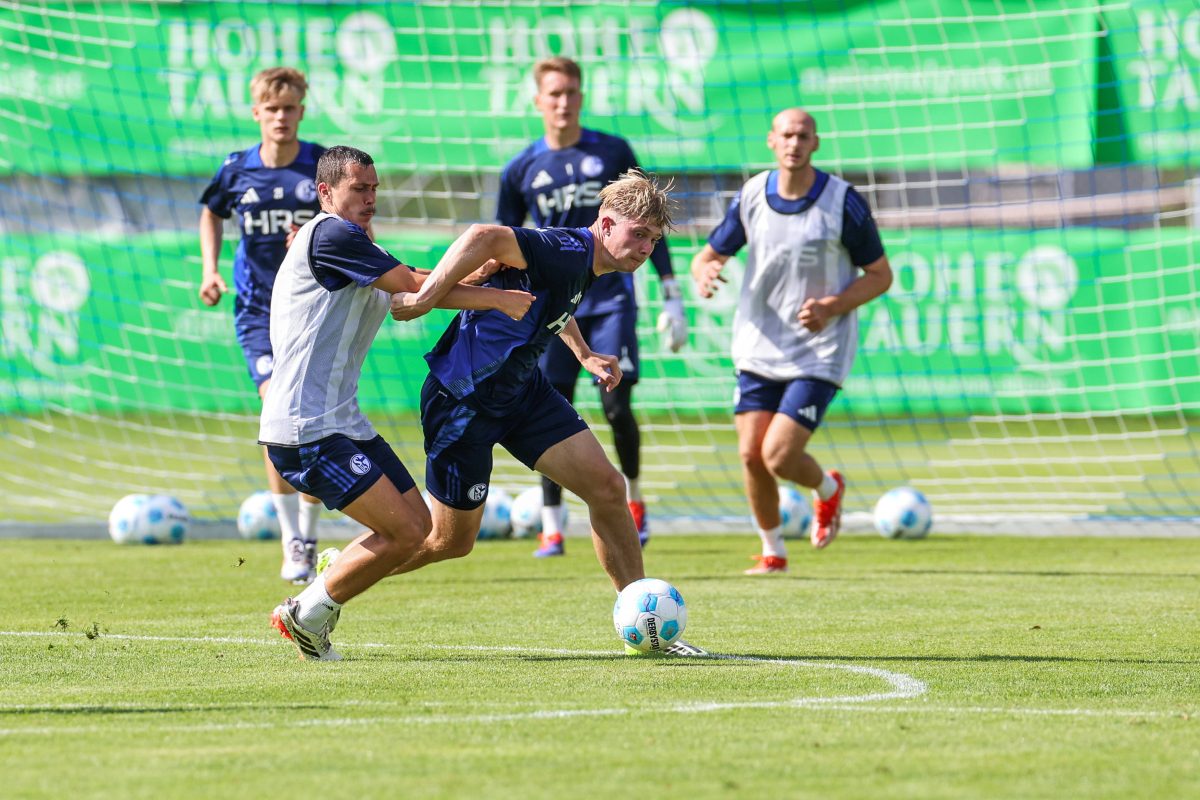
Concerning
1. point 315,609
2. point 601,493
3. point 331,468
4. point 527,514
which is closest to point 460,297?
point 331,468

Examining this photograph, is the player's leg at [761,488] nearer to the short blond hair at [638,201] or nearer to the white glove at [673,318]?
the white glove at [673,318]

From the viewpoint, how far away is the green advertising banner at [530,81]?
1405 centimetres

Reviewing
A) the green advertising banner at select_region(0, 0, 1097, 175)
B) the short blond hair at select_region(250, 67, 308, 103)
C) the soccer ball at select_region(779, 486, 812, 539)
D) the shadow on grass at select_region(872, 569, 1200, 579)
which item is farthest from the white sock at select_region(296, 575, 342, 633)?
the green advertising banner at select_region(0, 0, 1097, 175)

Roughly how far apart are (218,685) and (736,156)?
33.1 feet

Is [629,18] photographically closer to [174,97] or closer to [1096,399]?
[174,97]

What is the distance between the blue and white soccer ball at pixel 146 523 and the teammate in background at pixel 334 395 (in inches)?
215

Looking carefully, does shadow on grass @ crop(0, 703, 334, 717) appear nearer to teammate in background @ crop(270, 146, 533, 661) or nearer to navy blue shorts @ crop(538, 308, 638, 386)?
teammate in background @ crop(270, 146, 533, 661)

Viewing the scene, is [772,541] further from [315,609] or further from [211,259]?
[315,609]

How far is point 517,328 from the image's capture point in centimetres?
664

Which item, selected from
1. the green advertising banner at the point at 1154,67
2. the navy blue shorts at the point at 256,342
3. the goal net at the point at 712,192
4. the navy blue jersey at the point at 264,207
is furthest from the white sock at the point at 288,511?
the green advertising banner at the point at 1154,67

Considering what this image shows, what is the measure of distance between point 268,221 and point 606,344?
213 cm

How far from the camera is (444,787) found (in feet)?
13.5

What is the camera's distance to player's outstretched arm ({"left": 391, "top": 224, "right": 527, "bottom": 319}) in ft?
20.0

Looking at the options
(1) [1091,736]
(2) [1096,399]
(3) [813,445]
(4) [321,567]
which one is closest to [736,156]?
(3) [813,445]
